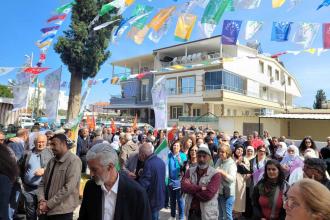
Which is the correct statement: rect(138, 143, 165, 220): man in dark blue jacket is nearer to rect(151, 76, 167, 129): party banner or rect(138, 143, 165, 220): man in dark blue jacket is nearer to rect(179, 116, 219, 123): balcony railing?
rect(151, 76, 167, 129): party banner

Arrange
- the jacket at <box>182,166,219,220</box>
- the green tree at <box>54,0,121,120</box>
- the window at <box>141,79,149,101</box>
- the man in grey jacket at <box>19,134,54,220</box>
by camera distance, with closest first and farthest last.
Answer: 1. the jacket at <box>182,166,219,220</box>
2. the man in grey jacket at <box>19,134,54,220</box>
3. the green tree at <box>54,0,121,120</box>
4. the window at <box>141,79,149,101</box>

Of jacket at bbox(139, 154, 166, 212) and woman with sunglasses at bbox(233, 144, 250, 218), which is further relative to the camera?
woman with sunglasses at bbox(233, 144, 250, 218)

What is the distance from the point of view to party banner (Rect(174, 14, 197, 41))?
31.6 ft

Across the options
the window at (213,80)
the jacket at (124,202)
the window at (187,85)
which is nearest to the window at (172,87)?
the window at (187,85)

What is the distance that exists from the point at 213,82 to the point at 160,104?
22.9 meters

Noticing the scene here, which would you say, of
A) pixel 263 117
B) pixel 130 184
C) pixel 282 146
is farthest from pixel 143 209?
pixel 263 117

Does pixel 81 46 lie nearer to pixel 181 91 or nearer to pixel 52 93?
pixel 52 93

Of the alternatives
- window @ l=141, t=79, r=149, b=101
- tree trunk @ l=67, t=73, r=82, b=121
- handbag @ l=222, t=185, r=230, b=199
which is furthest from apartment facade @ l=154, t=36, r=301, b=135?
handbag @ l=222, t=185, r=230, b=199

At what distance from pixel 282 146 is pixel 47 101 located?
7.67 metres

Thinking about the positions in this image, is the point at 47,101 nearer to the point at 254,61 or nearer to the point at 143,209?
the point at 143,209

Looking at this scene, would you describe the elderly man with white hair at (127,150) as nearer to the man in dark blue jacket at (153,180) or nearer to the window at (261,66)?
the man in dark blue jacket at (153,180)

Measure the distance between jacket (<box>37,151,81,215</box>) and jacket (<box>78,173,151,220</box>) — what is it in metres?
1.19

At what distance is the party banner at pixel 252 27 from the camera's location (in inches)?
379

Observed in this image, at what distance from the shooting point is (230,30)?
994cm
